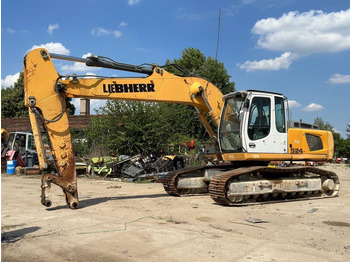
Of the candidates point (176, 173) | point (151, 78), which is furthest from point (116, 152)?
point (151, 78)

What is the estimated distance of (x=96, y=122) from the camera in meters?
20.5

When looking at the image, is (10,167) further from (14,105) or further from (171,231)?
(14,105)

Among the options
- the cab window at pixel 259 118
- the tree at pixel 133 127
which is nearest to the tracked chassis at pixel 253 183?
the cab window at pixel 259 118

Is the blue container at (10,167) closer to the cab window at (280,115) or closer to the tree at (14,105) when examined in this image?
the cab window at (280,115)

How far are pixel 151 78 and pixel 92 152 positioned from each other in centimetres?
1215

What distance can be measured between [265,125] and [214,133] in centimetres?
184

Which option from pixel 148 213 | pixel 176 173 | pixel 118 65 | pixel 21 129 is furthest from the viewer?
pixel 21 129

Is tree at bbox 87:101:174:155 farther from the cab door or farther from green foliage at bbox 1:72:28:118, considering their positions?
green foliage at bbox 1:72:28:118

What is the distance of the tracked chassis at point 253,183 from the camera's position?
8891 millimetres

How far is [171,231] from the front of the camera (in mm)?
6105

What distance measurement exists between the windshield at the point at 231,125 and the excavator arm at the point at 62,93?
196 cm

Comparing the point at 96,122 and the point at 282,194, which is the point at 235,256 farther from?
the point at 96,122

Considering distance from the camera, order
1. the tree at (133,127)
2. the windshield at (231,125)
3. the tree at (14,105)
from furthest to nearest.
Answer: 1. the tree at (14,105)
2. the tree at (133,127)
3. the windshield at (231,125)

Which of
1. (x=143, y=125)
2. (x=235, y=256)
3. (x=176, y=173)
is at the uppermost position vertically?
(x=143, y=125)
